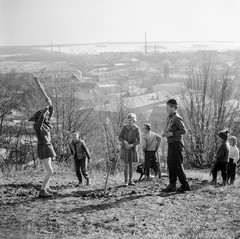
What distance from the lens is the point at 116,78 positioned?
5391 cm

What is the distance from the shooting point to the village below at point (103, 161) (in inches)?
190

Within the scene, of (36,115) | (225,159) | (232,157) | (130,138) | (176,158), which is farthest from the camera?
(232,157)

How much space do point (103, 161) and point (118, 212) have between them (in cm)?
1223

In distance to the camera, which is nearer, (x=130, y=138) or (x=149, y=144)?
(x=130, y=138)

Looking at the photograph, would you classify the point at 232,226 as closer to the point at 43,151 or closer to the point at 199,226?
the point at 199,226

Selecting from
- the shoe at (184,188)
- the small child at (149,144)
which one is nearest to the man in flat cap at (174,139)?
the shoe at (184,188)

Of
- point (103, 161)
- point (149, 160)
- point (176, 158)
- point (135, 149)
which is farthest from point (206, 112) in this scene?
point (176, 158)

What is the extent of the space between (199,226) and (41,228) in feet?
7.18

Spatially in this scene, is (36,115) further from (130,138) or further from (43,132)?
(130,138)

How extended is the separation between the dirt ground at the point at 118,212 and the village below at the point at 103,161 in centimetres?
1

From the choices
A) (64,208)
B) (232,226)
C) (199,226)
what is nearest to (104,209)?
(64,208)

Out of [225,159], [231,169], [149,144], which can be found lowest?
[231,169]

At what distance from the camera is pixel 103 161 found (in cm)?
1750

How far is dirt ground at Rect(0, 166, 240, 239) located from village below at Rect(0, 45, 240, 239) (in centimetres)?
1
